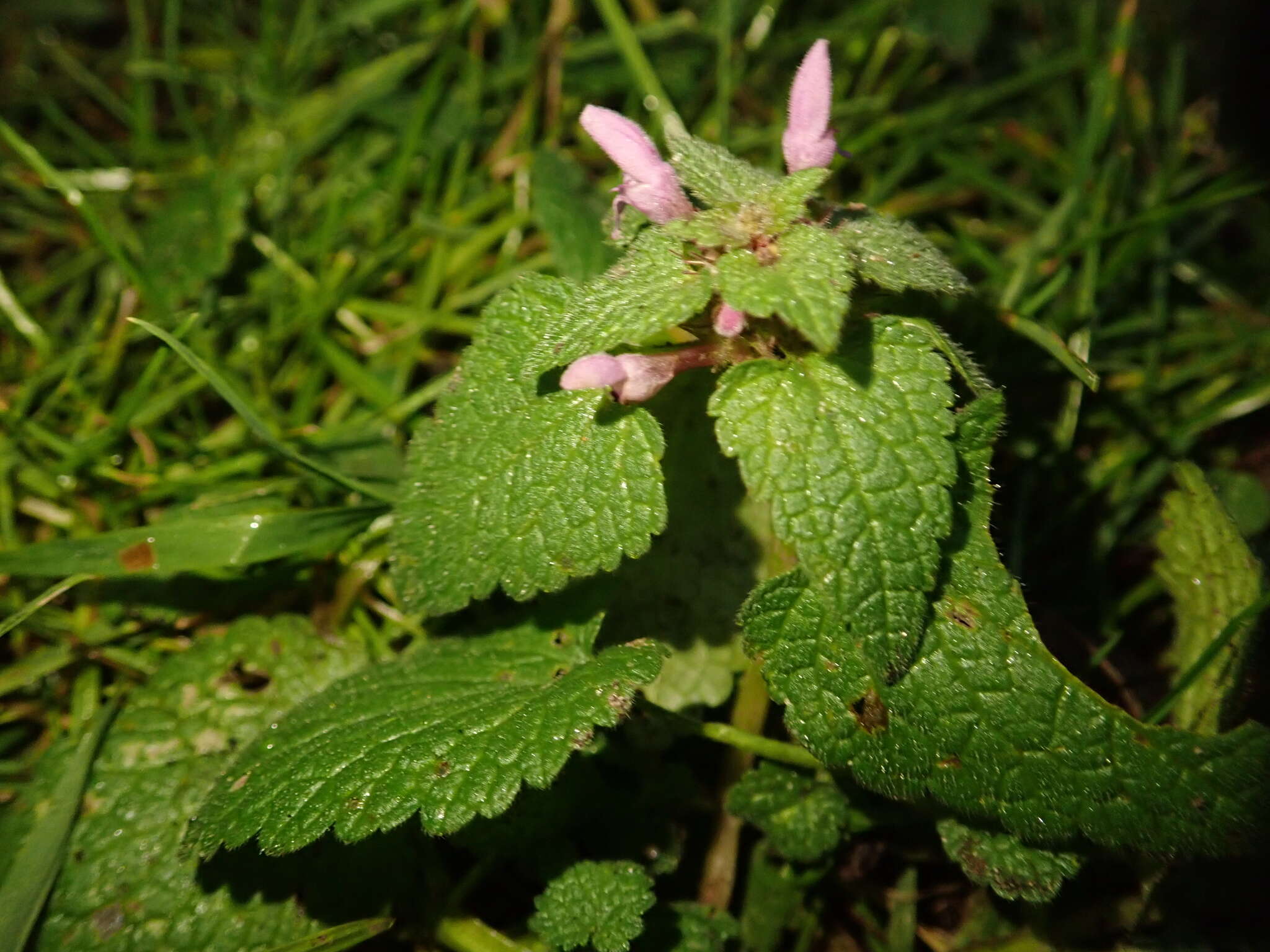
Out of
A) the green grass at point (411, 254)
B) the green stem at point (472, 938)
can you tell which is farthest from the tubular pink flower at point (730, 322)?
the green stem at point (472, 938)

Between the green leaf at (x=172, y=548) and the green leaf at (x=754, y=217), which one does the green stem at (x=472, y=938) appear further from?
the green leaf at (x=754, y=217)

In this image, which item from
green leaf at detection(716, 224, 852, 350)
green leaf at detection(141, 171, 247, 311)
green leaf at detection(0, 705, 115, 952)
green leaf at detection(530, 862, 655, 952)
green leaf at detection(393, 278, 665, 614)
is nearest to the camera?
green leaf at detection(716, 224, 852, 350)

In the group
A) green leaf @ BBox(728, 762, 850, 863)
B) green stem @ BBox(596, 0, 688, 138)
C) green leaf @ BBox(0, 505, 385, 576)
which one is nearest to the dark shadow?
green leaf @ BBox(728, 762, 850, 863)

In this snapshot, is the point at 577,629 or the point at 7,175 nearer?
the point at 577,629

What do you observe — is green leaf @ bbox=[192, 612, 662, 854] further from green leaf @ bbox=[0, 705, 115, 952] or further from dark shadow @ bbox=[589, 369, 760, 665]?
green leaf @ bbox=[0, 705, 115, 952]

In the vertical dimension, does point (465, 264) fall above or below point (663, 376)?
below

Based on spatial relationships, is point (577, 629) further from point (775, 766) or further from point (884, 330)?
point (884, 330)

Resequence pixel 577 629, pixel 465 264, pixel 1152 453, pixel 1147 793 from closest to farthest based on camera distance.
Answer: pixel 1147 793 < pixel 577 629 < pixel 1152 453 < pixel 465 264

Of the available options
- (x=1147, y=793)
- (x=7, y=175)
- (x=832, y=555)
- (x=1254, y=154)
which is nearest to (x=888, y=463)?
(x=832, y=555)

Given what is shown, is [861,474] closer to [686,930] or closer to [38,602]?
[686,930]
